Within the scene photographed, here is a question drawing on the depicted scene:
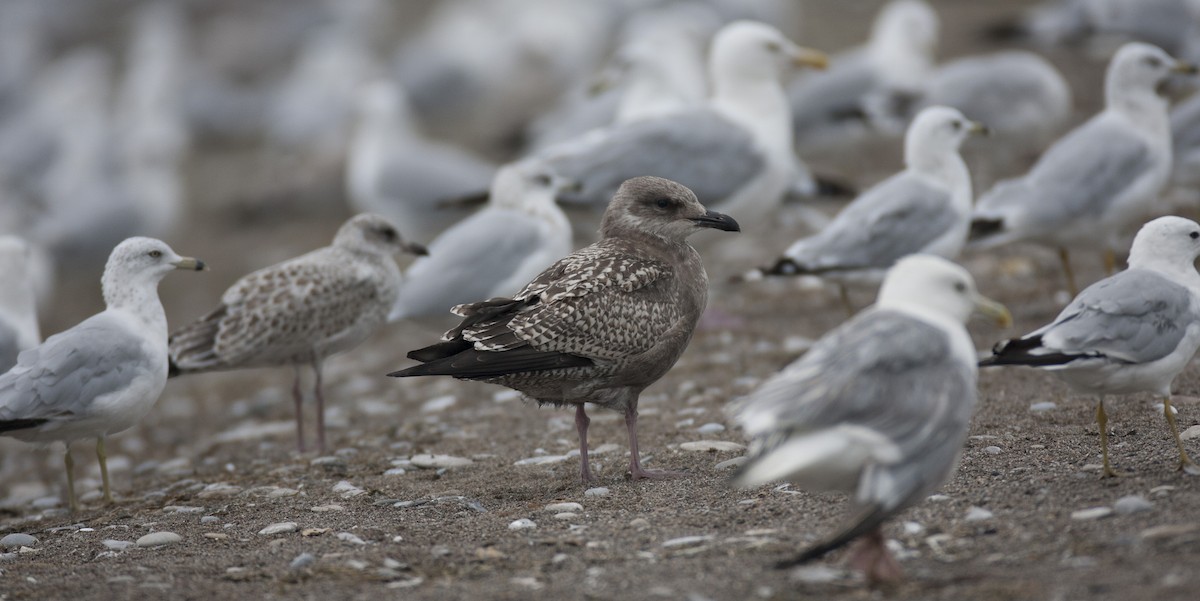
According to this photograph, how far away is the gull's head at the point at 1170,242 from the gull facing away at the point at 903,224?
232cm

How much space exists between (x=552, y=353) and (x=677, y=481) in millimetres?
768

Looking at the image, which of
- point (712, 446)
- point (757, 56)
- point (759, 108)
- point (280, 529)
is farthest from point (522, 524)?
point (757, 56)

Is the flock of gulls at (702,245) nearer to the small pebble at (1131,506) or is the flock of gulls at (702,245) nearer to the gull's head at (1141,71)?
the gull's head at (1141,71)

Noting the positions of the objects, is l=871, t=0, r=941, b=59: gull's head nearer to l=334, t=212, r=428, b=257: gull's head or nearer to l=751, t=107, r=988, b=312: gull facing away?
l=751, t=107, r=988, b=312: gull facing away

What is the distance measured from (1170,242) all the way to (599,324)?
2.30 meters

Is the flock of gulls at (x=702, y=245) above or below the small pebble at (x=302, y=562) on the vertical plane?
above

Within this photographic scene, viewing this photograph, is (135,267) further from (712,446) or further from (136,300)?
(712,446)

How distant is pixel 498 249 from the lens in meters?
8.12

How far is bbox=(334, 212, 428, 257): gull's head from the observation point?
25.1ft

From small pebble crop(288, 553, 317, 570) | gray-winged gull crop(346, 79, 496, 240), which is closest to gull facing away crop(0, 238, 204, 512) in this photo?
small pebble crop(288, 553, 317, 570)

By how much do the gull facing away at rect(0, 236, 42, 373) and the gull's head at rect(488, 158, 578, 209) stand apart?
2898 mm

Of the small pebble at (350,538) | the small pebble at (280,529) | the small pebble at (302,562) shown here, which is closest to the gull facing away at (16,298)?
the small pebble at (280,529)

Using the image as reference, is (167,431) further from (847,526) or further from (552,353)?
(847,526)

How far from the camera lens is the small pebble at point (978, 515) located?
458 centimetres
